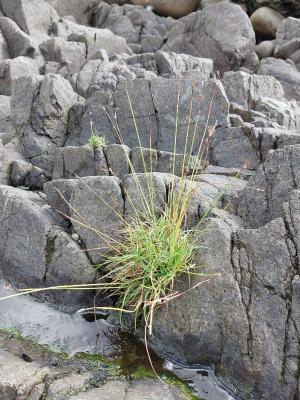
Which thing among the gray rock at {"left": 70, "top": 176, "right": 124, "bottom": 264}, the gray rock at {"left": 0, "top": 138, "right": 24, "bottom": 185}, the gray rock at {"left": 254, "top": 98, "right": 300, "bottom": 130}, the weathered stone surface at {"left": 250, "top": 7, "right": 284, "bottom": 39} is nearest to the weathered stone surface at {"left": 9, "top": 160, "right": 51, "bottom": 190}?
the gray rock at {"left": 0, "top": 138, "right": 24, "bottom": 185}

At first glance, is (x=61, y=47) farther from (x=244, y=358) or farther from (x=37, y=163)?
(x=244, y=358)

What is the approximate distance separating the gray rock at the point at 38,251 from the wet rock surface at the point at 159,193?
2 centimetres

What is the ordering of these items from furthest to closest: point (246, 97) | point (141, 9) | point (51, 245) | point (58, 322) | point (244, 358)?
point (141, 9) → point (246, 97) → point (51, 245) → point (58, 322) → point (244, 358)

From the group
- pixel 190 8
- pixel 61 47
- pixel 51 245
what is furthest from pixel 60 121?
pixel 190 8

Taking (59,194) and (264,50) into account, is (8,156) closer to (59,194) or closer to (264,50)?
(59,194)

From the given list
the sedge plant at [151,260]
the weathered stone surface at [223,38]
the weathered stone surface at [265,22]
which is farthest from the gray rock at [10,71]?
the weathered stone surface at [265,22]

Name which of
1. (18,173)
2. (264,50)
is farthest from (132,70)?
(264,50)

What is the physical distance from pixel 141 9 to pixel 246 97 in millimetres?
13603

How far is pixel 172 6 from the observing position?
26406 mm

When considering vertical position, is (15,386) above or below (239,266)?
below

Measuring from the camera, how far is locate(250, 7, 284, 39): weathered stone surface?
25.2m

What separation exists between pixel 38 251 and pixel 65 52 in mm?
11870

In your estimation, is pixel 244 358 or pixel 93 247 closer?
pixel 244 358

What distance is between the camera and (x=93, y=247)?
7500mm
